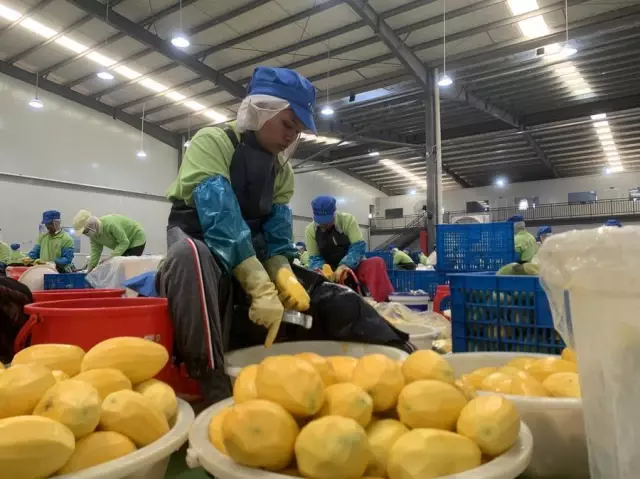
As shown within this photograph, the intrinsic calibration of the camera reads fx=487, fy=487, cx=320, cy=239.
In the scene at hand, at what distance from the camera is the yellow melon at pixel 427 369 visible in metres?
0.83

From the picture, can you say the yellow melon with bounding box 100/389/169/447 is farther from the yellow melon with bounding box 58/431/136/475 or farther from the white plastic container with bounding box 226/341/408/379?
the white plastic container with bounding box 226/341/408/379

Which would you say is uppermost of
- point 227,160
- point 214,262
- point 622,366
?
point 227,160

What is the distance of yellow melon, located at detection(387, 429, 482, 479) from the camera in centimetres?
63

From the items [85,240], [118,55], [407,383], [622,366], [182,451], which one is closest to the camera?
[622,366]

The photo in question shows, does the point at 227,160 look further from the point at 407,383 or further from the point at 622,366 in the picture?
the point at 622,366

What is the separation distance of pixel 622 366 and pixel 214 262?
105cm

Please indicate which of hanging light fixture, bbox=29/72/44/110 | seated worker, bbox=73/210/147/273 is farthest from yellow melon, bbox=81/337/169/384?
hanging light fixture, bbox=29/72/44/110

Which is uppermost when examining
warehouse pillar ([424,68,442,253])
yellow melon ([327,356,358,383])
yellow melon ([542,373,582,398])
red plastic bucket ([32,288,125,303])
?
warehouse pillar ([424,68,442,253])

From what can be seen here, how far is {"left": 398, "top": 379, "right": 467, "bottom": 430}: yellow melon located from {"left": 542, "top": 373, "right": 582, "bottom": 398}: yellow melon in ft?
1.00

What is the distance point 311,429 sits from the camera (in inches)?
25.7

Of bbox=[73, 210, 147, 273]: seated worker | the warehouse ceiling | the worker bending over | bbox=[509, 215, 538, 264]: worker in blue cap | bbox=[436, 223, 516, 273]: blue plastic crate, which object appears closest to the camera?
bbox=[436, 223, 516, 273]: blue plastic crate

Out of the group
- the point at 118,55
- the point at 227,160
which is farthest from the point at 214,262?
the point at 118,55

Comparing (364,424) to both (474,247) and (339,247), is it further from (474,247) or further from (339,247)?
(339,247)

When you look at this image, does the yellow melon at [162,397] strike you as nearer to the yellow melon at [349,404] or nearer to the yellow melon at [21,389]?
the yellow melon at [21,389]
